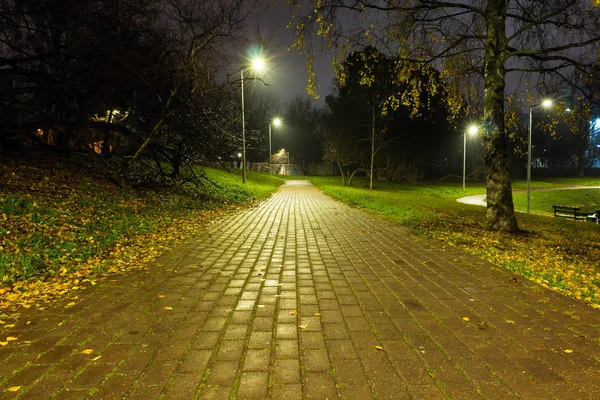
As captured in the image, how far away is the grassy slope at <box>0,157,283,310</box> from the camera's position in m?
5.33

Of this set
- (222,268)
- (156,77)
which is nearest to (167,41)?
(156,77)

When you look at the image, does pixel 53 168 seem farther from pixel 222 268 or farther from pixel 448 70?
pixel 448 70

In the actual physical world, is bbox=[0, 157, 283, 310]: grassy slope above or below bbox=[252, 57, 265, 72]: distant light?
below

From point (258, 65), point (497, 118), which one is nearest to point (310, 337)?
point (497, 118)

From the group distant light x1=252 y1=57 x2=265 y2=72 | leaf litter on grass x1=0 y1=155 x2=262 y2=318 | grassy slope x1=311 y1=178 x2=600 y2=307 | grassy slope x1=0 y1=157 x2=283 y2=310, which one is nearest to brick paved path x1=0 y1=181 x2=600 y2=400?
grassy slope x1=311 y1=178 x2=600 y2=307

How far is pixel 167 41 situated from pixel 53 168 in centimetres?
619

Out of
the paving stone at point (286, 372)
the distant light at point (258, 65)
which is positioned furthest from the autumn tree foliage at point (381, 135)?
the paving stone at point (286, 372)

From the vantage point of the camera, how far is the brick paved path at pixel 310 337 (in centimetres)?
273

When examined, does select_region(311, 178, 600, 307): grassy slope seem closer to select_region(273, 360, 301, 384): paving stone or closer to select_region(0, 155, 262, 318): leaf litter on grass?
select_region(273, 360, 301, 384): paving stone

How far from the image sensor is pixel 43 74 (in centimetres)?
1264

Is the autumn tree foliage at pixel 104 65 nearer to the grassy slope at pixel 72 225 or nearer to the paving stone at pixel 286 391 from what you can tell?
the grassy slope at pixel 72 225

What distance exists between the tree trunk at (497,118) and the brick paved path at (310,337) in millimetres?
4528

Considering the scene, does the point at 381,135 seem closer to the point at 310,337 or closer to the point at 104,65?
the point at 104,65

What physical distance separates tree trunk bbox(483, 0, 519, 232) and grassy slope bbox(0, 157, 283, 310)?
8128 mm
